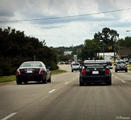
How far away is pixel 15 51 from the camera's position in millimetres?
58062

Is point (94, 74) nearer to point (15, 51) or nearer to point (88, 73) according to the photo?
point (88, 73)

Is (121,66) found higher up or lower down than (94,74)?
lower down

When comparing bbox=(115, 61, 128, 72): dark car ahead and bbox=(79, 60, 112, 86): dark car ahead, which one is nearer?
bbox=(79, 60, 112, 86): dark car ahead

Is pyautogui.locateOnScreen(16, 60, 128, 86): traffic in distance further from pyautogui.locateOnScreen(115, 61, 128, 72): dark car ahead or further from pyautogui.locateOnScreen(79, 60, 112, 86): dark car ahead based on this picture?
pyautogui.locateOnScreen(115, 61, 128, 72): dark car ahead

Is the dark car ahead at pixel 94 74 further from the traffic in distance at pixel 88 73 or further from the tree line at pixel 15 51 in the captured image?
the tree line at pixel 15 51

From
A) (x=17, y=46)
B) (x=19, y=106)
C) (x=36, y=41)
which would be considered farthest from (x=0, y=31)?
(x=19, y=106)

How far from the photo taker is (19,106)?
13148 mm

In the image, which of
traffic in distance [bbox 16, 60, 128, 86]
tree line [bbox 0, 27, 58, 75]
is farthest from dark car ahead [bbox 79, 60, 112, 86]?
tree line [bbox 0, 27, 58, 75]

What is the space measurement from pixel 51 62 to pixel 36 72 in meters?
45.5

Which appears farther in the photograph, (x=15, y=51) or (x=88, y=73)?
(x=15, y=51)

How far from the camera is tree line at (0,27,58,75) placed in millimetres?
49391

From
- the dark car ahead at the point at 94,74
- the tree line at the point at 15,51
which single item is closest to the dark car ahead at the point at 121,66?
the tree line at the point at 15,51

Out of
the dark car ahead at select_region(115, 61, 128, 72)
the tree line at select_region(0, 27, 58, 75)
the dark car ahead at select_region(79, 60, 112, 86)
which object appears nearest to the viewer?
the dark car ahead at select_region(79, 60, 112, 86)

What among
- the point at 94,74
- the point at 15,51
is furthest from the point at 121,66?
the point at 94,74
